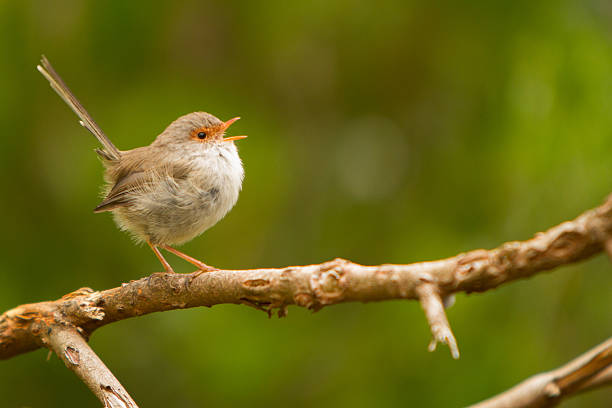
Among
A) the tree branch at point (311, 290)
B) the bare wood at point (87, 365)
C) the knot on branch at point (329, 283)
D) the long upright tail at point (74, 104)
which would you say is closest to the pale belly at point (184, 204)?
the long upright tail at point (74, 104)

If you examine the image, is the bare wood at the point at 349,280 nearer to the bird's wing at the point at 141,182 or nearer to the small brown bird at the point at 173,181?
the small brown bird at the point at 173,181

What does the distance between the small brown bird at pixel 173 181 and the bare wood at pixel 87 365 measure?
75cm

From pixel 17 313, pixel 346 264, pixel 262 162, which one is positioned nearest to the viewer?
pixel 346 264

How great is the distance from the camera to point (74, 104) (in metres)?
4.11

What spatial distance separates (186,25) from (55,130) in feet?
4.99

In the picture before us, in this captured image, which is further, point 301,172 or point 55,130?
point 301,172

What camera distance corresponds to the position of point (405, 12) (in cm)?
576

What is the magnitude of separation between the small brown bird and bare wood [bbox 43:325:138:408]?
2.45ft

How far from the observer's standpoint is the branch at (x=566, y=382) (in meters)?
2.37

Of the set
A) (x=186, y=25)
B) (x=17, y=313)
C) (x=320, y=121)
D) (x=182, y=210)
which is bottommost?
(x=17, y=313)

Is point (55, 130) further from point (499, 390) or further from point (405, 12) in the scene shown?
point (499, 390)

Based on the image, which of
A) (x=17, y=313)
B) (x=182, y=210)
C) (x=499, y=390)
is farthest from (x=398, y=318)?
(x=17, y=313)

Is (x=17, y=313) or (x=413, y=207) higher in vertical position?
(x=413, y=207)

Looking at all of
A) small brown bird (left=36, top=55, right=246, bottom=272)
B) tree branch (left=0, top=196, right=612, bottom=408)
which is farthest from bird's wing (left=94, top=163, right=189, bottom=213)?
tree branch (left=0, top=196, right=612, bottom=408)
